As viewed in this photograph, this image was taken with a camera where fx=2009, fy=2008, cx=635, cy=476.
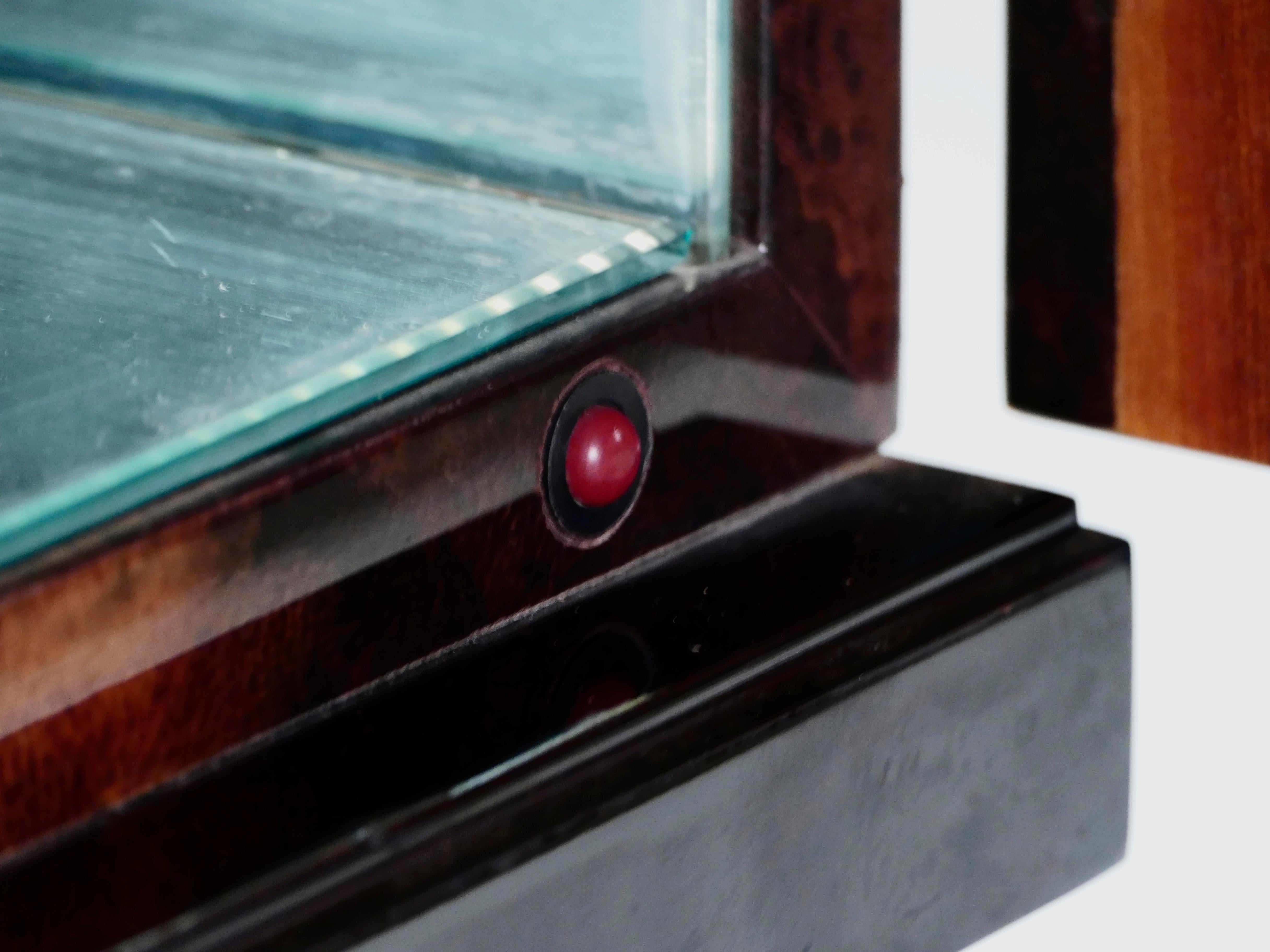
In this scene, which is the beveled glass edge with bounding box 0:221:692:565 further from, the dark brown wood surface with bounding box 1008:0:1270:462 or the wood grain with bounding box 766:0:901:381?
the dark brown wood surface with bounding box 1008:0:1270:462

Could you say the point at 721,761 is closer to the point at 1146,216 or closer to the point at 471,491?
the point at 471,491

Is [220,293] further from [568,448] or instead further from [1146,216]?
[1146,216]

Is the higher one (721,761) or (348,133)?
(348,133)

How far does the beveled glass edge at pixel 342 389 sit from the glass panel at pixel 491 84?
3 cm

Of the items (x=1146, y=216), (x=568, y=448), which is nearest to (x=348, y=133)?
(x=568, y=448)

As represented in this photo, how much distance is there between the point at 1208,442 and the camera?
27.8 inches

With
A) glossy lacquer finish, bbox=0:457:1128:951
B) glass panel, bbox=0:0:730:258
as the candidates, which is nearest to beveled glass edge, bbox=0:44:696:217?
glass panel, bbox=0:0:730:258

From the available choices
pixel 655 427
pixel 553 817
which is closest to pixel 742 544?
pixel 655 427

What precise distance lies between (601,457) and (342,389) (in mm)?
98

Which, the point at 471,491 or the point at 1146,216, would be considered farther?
the point at 1146,216

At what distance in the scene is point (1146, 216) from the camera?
0.70 m

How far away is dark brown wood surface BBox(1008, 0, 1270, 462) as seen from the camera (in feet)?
2.20

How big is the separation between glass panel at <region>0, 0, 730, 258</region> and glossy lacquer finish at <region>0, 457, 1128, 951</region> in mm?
122

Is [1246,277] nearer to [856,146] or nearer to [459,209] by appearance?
[856,146]
